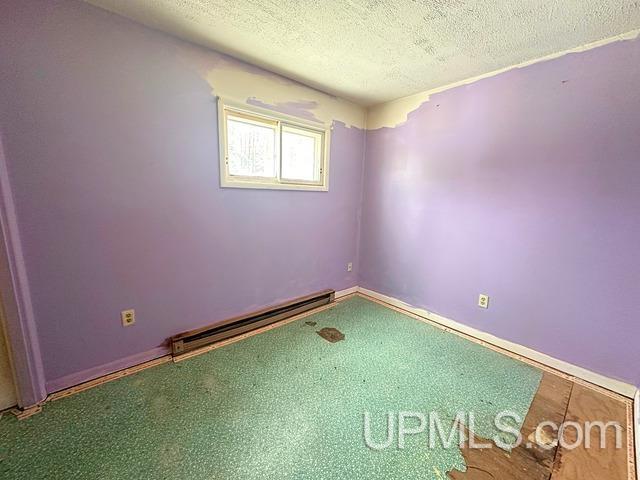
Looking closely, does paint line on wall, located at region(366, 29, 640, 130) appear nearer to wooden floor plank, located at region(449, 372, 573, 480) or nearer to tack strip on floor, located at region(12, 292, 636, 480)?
tack strip on floor, located at region(12, 292, 636, 480)

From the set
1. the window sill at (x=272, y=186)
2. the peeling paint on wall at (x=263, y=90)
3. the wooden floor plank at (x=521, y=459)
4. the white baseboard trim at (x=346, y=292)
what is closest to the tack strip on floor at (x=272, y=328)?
the wooden floor plank at (x=521, y=459)

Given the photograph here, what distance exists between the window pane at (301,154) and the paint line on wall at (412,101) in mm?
785

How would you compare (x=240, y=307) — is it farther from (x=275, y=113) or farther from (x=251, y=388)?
(x=275, y=113)

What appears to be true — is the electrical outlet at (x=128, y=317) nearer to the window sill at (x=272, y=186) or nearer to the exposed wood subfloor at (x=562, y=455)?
the window sill at (x=272, y=186)

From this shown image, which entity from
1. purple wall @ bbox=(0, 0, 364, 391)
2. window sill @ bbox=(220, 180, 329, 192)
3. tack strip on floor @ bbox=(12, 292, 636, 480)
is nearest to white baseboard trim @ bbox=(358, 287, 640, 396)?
tack strip on floor @ bbox=(12, 292, 636, 480)

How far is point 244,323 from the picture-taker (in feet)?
7.56

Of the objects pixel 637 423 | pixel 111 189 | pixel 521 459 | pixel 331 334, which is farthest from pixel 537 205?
pixel 111 189

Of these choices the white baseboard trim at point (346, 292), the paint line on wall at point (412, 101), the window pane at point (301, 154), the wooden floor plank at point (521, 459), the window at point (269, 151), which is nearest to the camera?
the wooden floor plank at point (521, 459)

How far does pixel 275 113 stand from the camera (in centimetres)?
229

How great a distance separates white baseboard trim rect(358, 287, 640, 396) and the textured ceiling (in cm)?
225

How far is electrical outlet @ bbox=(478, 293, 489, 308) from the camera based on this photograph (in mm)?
2277

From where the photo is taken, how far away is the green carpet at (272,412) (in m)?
1.16

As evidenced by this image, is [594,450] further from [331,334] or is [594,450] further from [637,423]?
[331,334]

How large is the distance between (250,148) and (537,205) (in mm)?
2416
